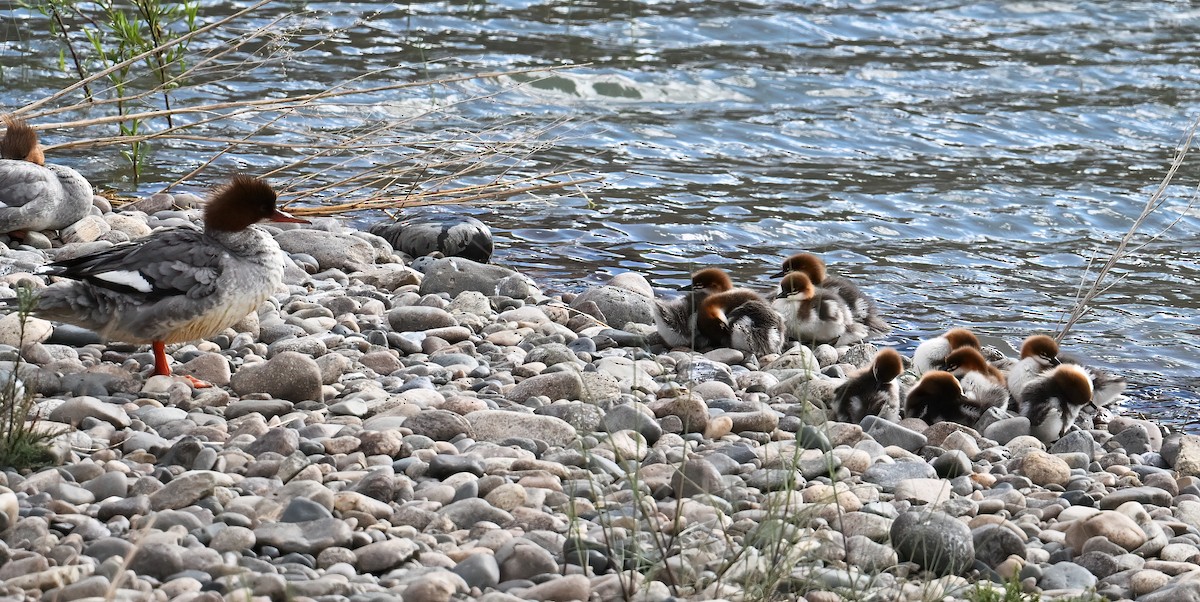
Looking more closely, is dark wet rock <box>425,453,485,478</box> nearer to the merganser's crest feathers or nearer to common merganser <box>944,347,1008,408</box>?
the merganser's crest feathers

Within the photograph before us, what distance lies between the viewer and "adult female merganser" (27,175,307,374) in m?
4.76

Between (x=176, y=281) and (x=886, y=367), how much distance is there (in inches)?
103

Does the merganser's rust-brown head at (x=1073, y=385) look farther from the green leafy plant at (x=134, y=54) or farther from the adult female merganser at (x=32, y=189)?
the adult female merganser at (x=32, y=189)

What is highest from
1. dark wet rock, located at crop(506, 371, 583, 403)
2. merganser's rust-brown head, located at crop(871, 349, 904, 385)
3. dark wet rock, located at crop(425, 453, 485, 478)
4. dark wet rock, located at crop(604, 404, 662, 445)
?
dark wet rock, located at crop(425, 453, 485, 478)

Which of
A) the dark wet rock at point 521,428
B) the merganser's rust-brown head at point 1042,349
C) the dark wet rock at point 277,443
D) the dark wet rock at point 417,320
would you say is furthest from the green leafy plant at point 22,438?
the merganser's rust-brown head at point 1042,349

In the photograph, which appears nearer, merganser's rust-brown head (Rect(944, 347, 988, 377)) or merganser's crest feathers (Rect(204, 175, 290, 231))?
merganser's crest feathers (Rect(204, 175, 290, 231))

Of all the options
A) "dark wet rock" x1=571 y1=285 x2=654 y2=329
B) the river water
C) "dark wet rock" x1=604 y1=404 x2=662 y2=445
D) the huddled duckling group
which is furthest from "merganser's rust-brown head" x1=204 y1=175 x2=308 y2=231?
the river water

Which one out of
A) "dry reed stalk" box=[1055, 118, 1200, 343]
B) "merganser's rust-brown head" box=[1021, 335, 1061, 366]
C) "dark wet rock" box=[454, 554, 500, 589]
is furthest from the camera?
"merganser's rust-brown head" box=[1021, 335, 1061, 366]

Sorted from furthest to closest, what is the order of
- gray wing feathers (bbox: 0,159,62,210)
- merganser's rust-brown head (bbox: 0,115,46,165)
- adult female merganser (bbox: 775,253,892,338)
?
adult female merganser (bbox: 775,253,892,338) < merganser's rust-brown head (bbox: 0,115,46,165) < gray wing feathers (bbox: 0,159,62,210)

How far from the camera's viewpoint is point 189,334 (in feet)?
16.0

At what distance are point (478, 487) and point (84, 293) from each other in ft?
5.82

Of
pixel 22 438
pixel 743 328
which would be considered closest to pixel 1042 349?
pixel 743 328

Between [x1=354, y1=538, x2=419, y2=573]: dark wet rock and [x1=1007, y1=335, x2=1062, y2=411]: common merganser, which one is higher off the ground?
[x1=354, y1=538, x2=419, y2=573]: dark wet rock

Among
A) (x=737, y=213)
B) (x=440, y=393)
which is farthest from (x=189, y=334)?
(x=737, y=213)
